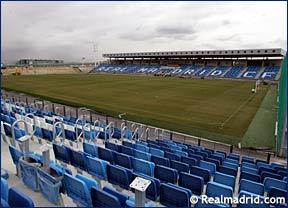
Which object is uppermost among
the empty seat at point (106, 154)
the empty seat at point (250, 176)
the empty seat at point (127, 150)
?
the empty seat at point (106, 154)

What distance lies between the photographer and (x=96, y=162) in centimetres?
555

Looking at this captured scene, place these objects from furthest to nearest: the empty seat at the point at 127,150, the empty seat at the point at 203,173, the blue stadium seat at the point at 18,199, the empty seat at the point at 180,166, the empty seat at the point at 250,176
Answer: the empty seat at the point at 127,150, the empty seat at the point at 250,176, the empty seat at the point at 180,166, the empty seat at the point at 203,173, the blue stadium seat at the point at 18,199

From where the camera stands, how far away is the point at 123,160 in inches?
256

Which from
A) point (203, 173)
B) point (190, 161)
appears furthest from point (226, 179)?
point (190, 161)

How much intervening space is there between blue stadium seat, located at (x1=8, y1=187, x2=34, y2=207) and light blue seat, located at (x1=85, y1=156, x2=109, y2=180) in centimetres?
220

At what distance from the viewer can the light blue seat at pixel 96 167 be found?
5.48 m

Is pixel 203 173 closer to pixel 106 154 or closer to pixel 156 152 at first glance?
pixel 156 152

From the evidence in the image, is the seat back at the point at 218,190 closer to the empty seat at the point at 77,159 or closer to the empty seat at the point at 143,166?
the empty seat at the point at 143,166

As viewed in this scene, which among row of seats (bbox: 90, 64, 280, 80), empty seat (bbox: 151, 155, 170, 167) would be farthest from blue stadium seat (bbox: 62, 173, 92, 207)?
row of seats (bbox: 90, 64, 280, 80)

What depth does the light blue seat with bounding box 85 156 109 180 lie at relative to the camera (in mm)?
5477

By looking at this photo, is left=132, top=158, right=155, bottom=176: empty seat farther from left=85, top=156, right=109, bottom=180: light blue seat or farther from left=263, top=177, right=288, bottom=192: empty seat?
left=263, top=177, right=288, bottom=192: empty seat

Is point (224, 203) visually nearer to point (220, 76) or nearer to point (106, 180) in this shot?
point (106, 180)

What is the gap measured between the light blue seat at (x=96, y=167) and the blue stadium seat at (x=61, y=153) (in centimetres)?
72

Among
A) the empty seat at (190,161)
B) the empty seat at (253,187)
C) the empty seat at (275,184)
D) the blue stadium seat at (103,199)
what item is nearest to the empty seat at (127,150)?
the empty seat at (190,161)
